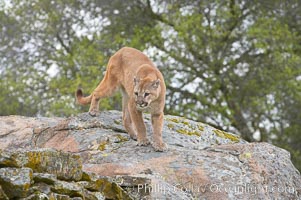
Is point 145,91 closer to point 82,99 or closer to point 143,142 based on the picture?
point 143,142

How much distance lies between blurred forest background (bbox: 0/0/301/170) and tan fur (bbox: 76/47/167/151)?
9.97 m

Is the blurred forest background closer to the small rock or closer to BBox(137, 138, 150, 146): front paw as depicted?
BBox(137, 138, 150, 146): front paw

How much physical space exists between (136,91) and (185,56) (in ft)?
43.5

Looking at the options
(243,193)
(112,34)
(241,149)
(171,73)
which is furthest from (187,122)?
(112,34)

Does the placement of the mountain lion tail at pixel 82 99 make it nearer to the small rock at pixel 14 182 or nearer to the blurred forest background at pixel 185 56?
the small rock at pixel 14 182

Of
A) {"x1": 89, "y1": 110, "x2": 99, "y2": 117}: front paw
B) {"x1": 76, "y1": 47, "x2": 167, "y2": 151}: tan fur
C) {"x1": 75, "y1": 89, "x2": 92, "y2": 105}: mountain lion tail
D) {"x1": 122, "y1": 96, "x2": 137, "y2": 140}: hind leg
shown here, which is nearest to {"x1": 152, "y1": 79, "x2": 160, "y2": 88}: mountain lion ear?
{"x1": 76, "y1": 47, "x2": 167, "y2": 151}: tan fur

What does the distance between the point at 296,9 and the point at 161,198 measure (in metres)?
17.8

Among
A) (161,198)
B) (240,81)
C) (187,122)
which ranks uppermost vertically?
(240,81)

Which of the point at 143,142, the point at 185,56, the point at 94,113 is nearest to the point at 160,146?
the point at 143,142

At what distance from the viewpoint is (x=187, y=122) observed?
1230cm

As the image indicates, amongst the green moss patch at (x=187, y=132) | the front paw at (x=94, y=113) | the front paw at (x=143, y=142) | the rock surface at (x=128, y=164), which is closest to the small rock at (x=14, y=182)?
the rock surface at (x=128, y=164)

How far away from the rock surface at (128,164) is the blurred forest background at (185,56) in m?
10.7

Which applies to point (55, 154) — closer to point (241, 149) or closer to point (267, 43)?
point (241, 149)

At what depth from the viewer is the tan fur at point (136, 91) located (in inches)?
437
